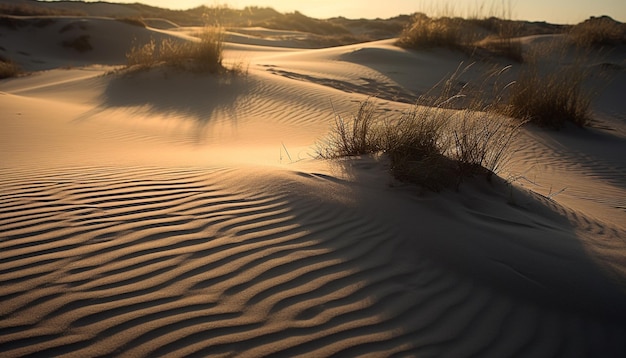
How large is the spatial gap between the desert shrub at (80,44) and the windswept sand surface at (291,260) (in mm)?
21050

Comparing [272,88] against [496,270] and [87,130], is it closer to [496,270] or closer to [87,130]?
[87,130]

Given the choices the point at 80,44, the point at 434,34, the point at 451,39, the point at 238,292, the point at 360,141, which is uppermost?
the point at 434,34

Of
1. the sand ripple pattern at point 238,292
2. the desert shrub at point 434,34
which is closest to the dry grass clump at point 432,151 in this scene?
the sand ripple pattern at point 238,292

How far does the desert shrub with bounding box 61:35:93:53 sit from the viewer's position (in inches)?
906

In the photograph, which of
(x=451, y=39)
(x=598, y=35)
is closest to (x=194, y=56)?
(x=451, y=39)

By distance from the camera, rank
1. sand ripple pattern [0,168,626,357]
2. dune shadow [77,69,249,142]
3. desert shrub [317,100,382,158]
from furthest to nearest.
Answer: dune shadow [77,69,249,142]
desert shrub [317,100,382,158]
sand ripple pattern [0,168,626,357]

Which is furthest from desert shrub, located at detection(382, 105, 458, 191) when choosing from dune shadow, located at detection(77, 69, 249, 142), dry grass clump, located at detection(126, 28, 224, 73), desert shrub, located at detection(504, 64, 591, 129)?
dry grass clump, located at detection(126, 28, 224, 73)

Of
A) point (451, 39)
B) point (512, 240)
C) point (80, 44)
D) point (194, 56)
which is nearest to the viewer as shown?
point (512, 240)

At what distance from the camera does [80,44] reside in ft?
75.8

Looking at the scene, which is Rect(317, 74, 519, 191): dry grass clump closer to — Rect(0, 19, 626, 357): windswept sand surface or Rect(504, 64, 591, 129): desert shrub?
Rect(0, 19, 626, 357): windswept sand surface

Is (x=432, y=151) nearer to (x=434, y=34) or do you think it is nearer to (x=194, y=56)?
(x=194, y=56)

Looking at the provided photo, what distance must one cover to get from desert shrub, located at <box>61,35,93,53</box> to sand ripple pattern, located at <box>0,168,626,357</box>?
23.6m

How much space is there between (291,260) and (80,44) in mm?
25557

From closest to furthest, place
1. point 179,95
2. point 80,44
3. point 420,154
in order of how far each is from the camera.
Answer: point 420,154 → point 179,95 → point 80,44
